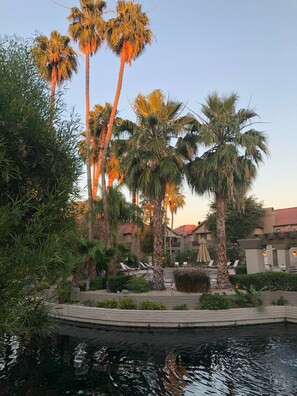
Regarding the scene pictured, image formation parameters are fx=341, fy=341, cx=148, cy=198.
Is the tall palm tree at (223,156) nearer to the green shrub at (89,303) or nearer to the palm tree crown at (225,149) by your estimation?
the palm tree crown at (225,149)

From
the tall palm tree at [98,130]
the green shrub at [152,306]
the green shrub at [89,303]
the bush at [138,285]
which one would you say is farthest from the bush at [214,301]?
the tall palm tree at [98,130]

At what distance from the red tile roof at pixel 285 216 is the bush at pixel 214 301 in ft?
96.2

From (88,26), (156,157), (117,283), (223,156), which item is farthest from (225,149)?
(88,26)

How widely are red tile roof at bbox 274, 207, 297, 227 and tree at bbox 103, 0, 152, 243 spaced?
27255 millimetres

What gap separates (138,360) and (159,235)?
338 inches

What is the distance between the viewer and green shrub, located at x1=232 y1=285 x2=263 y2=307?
1516 centimetres

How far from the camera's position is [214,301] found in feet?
49.2

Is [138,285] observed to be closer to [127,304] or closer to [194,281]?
[127,304]

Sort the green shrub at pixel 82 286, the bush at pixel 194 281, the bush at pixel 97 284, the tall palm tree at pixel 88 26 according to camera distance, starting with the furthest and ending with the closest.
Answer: the tall palm tree at pixel 88 26, the bush at pixel 97 284, the green shrub at pixel 82 286, the bush at pixel 194 281

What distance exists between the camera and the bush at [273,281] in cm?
1616

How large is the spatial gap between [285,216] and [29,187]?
139 ft

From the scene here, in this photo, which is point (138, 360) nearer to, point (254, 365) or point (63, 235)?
point (254, 365)

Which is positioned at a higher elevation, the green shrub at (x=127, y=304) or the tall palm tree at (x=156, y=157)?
the tall palm tree at (x=156, y=157)

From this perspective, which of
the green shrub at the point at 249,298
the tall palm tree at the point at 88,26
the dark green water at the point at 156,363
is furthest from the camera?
the tall palm tree at the point at 88,26
